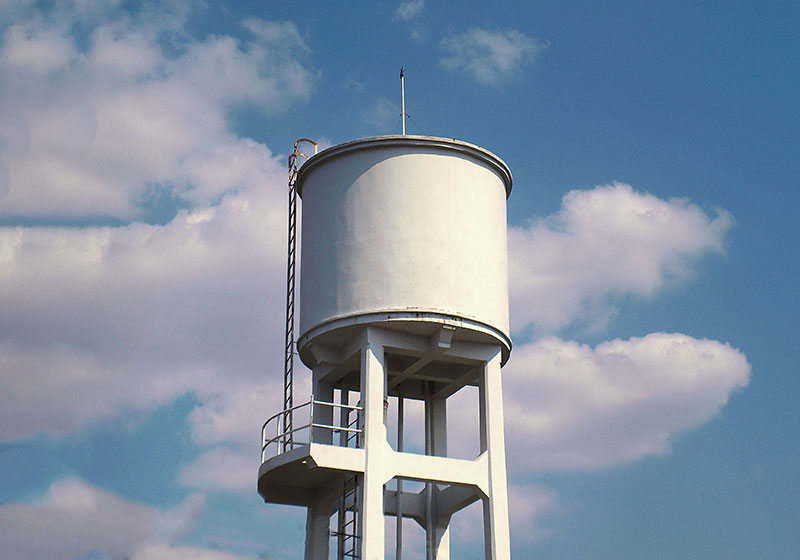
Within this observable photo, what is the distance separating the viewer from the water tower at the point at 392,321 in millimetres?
24062

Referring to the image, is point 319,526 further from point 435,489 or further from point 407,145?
point 407,145

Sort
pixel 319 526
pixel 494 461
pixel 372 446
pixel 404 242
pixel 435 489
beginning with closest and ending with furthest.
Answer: pixel 372 446
pixel 494 461
pixel 404 242
pixel 319 526
pixel 435 489

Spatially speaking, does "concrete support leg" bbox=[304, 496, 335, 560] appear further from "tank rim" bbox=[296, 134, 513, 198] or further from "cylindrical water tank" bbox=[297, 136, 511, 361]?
"tank rim" bbox=[296, 134, 513, 198]

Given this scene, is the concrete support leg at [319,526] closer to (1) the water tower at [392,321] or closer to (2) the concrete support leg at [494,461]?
(1) the water tower at [392,321]

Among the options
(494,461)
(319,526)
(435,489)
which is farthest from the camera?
(435,489)

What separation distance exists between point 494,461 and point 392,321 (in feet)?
12.2

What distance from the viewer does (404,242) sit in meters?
24.8

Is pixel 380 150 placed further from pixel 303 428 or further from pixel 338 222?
pixel 303 428

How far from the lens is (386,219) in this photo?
82.1 ft

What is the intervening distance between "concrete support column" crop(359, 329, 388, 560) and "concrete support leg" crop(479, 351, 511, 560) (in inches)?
91.5

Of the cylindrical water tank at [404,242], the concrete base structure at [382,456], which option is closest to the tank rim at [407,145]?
the cylindrical water tank at [404,242]

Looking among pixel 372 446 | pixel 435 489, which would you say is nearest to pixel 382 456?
pixel 372 446

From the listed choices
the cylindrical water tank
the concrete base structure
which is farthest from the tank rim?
the concrete base structure

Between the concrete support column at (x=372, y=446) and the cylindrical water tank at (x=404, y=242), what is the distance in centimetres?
77
